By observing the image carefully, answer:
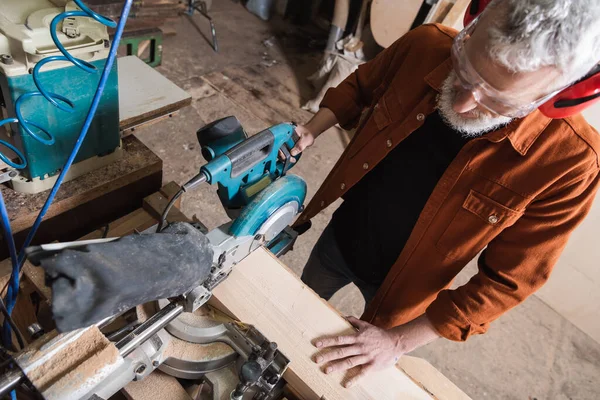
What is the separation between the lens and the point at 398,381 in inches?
40.5

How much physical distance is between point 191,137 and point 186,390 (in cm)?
237

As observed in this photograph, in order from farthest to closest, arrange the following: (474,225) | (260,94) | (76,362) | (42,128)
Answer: (260,94), (474,225), (42,128), (76,362)

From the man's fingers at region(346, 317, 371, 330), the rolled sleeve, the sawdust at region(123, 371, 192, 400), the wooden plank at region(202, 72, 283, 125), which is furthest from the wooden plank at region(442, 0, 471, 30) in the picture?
the sawdust at region(123, 371, 192, 400)

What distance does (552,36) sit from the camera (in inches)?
30.9

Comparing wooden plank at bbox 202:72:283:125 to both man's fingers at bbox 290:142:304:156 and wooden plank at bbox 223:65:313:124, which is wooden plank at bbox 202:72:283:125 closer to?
wooden plank at bbox 223:65:313:124

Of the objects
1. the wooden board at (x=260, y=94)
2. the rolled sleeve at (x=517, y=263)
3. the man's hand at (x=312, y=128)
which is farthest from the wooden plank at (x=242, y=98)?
the rolled sleeve at (x=517, y=263)

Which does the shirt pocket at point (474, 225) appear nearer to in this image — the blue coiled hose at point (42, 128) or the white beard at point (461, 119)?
the white beard at point (461, 119)

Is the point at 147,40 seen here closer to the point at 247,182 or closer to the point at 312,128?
the point at 312,128

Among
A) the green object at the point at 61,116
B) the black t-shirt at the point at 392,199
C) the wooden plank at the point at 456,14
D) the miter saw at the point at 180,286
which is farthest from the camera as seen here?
the wooden plank at the point at 456,14

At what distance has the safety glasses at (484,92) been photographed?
903 millimetres

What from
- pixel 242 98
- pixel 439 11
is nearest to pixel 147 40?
pixel 242 98

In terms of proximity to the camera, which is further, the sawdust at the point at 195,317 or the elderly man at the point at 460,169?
the sawdust at the point at 195,317

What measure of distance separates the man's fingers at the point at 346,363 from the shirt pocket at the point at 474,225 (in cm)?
43

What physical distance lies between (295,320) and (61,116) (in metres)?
0.81
